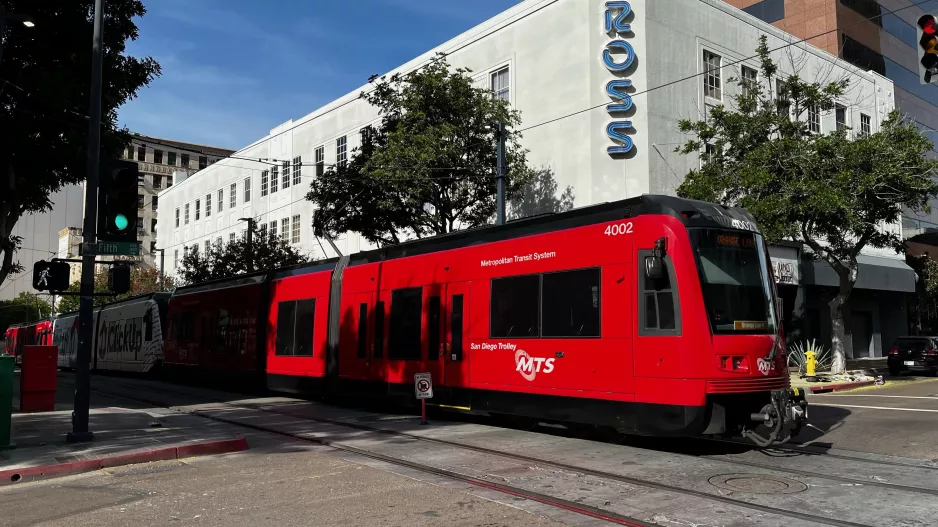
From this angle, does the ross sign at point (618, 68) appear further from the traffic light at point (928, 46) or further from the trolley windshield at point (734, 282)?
the trolley windshield at point (734, 282)

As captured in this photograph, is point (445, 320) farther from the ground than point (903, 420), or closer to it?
farther from the ground

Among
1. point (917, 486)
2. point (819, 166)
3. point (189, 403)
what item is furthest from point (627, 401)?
point (819, 166)

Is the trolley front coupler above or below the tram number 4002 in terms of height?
below

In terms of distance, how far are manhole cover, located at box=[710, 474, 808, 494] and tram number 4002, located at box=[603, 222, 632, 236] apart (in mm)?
3488

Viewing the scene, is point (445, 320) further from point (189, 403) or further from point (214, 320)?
point (214, 320)

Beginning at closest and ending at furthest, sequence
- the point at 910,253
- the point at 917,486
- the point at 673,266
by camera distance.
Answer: the point at 917,486 < the point at 673,266 < the point at 910,253

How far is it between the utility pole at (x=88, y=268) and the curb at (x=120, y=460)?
5.90ft

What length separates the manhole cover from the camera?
744 centimetres

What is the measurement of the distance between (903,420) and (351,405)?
1179cm

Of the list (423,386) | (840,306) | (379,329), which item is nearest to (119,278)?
(379,329)

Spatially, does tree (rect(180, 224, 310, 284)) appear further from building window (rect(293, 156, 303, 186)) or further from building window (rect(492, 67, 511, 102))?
building window (rect(492, 67, 511, 102))

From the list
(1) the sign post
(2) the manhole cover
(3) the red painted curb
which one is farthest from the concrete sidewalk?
(3) the red painted curb

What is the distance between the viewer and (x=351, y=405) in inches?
693

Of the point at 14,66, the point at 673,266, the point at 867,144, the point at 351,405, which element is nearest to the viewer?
the point at 673,266
